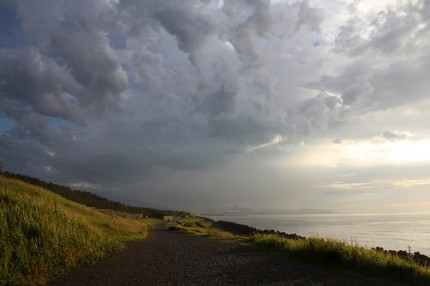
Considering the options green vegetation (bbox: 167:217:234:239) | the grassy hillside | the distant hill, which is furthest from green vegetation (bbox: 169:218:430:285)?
the distant hill

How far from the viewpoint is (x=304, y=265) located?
1510 centimetres

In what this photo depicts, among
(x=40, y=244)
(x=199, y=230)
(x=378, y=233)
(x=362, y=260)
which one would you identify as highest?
(x=378, y=233)

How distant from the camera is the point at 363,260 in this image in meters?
14.2

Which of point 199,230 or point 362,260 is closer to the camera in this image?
point 362,260

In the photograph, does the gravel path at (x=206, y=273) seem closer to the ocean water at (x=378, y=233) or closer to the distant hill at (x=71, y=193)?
the ocean water at (x=378, y=233)

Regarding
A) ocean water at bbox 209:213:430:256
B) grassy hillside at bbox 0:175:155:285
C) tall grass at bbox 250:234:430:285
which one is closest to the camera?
grassy hillside at bbox 0:175:155:285

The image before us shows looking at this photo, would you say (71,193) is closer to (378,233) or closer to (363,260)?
(378,233)

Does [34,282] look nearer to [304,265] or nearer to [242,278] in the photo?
[242,278]

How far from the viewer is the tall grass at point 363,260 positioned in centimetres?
1238

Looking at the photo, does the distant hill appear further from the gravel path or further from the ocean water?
the gravel path

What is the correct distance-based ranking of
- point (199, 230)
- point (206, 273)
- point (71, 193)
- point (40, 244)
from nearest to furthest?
point (206, 273) < point (40, 244) < point (199, 230) < point (71, 193)

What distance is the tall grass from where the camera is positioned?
12.4 meters

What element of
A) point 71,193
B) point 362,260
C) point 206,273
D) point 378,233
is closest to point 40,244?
point 206,273

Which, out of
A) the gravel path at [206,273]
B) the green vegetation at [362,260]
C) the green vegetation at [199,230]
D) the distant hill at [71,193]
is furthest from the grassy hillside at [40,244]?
the distant hill at [71,193]
